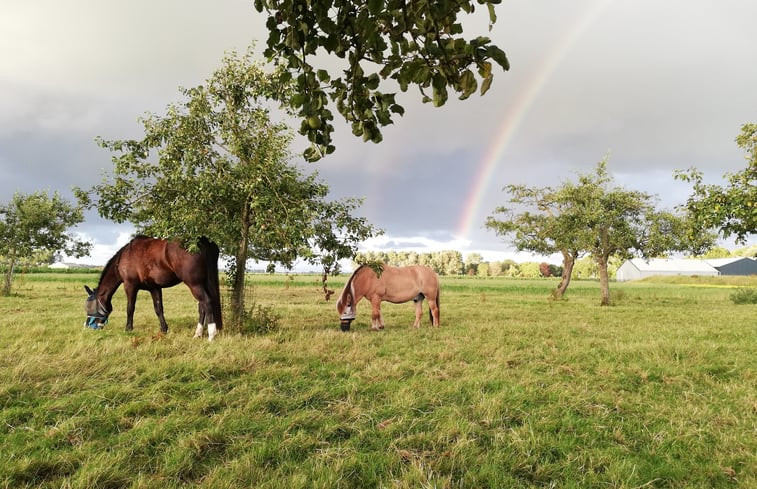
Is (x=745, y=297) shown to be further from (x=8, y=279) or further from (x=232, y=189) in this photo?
(x=8, y=279)

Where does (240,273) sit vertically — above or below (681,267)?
above

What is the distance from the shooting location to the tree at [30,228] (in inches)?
912

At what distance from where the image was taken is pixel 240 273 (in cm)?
1040

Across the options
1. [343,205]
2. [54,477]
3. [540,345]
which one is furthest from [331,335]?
[54,477]

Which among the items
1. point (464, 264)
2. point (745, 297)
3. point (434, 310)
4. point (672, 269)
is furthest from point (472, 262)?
point (434, 310)

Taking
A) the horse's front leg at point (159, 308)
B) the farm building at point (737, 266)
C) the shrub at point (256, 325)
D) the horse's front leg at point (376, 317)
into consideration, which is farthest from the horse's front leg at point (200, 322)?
the farm building at point (737, 266)

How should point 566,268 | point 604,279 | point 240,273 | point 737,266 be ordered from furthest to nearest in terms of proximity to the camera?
point 737,266 → point 566,268 → point 604,279 → point 240,273

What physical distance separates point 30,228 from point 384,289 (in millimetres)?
24529

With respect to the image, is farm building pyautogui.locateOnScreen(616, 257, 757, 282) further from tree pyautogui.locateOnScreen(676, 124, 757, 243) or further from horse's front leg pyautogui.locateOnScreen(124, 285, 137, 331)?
horse's front leg pyautogui.locateOnScreen(124, 285, 137, 331)

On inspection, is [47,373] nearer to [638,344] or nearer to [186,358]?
[186,358]

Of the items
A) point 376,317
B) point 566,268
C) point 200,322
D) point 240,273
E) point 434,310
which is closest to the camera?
point 200,322

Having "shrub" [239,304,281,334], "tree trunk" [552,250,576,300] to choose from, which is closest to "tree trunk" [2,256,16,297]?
"shrub" [239,304,281,334]

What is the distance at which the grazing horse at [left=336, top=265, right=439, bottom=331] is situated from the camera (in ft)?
37.7

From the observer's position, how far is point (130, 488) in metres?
3.02
